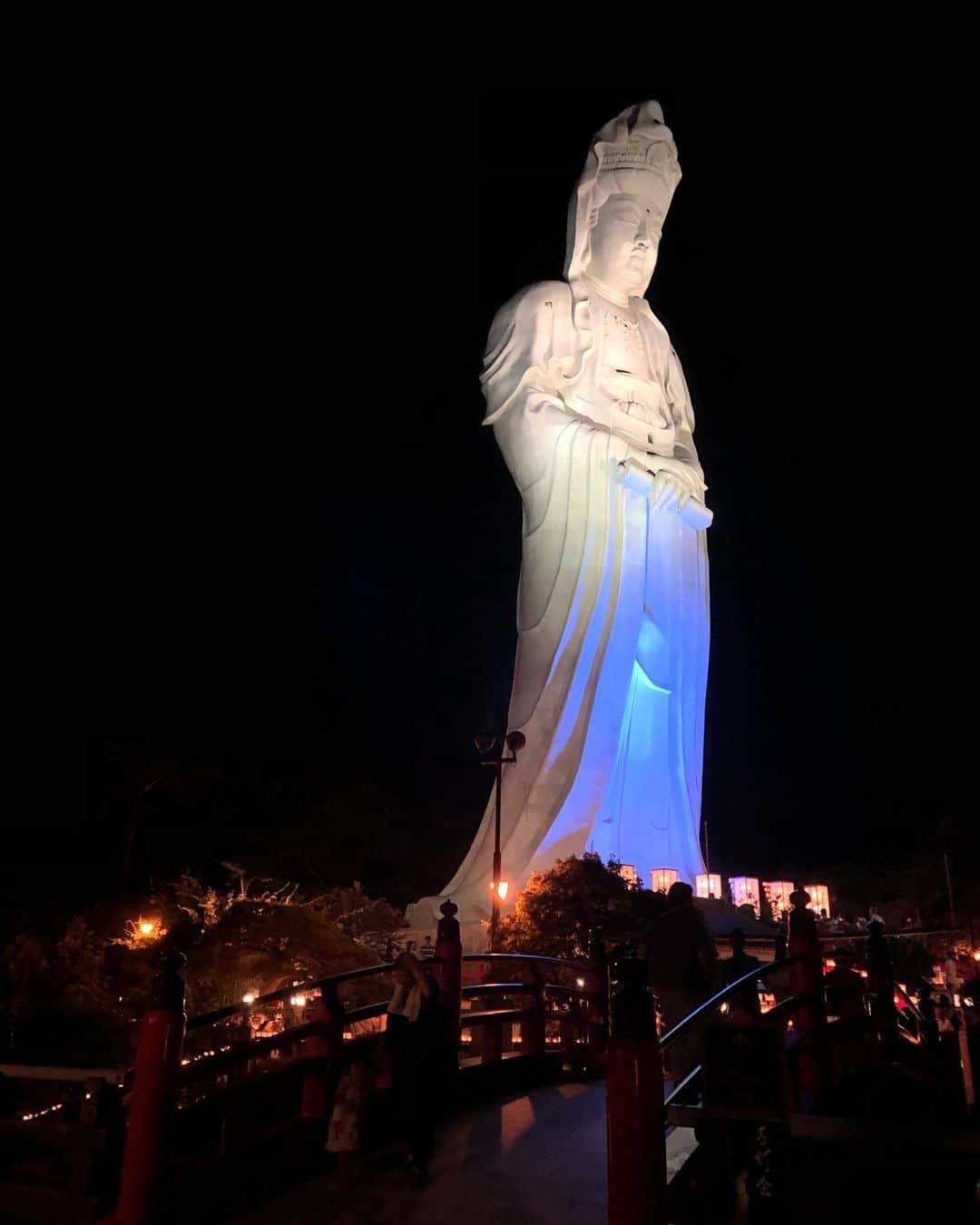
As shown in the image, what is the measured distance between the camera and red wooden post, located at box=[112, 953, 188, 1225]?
13.3ft

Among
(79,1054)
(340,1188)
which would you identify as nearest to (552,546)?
(79,1054)

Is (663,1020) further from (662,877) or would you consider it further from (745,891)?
(745,891)

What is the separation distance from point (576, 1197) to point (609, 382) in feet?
40.0

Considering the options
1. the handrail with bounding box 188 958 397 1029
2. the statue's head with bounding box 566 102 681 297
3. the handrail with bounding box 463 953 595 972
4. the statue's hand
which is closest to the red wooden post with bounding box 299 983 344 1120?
the handrail with bounding box 188 958 397 1029

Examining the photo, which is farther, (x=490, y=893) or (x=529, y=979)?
(x=490, y=893)

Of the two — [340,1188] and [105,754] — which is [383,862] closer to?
[105,754]

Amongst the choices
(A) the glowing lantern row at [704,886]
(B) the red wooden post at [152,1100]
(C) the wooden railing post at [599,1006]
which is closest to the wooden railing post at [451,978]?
(C) the wooden railing post at [599,1006]

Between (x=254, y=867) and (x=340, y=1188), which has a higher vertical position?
(x=254, y=867)

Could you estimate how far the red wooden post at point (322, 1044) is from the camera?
5219mm

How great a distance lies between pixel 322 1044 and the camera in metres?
5.36

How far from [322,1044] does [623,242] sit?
522 inches

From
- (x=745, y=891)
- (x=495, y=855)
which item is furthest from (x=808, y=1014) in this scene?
(x=745, y=891)

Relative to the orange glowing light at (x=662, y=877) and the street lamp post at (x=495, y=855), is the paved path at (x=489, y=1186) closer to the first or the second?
the street lamp post at (x=495, y=855)

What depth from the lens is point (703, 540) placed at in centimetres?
1527
